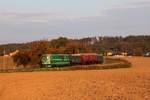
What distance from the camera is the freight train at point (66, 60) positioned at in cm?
7250

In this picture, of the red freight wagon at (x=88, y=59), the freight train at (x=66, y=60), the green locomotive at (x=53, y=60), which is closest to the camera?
the green locomotive at (x=53, y=60)

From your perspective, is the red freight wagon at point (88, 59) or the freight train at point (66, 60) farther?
the red freight wagon at point (88, 59)

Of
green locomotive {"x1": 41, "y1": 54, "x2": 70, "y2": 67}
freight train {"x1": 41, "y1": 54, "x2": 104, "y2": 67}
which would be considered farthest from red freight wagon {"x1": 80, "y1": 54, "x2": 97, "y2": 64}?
green locomotive {"x1": 41, "y1": 54, "x2": 70, "y2": 67}

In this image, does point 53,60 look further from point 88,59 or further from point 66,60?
point 88,59

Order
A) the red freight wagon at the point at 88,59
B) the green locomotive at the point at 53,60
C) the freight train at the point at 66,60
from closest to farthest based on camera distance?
the green locomotive at the point at 53,60 → the freight train at the point at 66,60 → the red freight wagon at the point at 88,59

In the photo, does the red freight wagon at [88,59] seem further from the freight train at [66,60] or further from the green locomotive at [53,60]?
the green locomotive at [53,60]

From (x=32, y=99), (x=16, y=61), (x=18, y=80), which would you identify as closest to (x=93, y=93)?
(x=32, y=99)

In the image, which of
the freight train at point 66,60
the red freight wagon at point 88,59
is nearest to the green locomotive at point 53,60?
the freight train at point 66,60

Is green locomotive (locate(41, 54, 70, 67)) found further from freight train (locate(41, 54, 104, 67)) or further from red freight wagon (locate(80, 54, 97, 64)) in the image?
red freight wagon (locate(80, 54, 97, 64))

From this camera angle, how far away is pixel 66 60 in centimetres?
7412

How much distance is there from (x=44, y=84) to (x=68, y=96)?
36.6 feet

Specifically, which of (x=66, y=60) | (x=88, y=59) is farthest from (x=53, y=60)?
(x=88, y=59)

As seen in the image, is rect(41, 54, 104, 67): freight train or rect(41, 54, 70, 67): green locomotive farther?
rect(41, 54, 104, 67): freight train

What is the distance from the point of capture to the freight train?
72.5 meters
